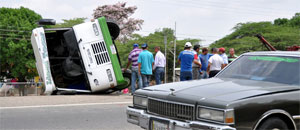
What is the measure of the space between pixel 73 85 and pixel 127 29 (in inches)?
1348

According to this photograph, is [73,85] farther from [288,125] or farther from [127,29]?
[127,29]

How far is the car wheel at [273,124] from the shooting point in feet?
12.6

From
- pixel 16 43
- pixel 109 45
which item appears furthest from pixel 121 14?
pixel 109 45

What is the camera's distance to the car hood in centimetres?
394

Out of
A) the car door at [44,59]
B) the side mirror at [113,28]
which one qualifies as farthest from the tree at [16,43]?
the car door at [44,59]

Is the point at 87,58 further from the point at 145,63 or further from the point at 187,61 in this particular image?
the point at 187,61

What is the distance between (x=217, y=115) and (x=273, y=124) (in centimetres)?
65

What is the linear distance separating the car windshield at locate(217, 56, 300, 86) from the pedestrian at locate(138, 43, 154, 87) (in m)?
5.92

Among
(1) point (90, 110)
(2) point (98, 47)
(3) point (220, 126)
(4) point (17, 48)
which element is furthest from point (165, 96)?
(4) point (17, 48)

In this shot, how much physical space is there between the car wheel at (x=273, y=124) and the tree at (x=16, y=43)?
Result: 32596 mm

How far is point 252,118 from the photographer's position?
3.76 meters

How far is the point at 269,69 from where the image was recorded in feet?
15.7

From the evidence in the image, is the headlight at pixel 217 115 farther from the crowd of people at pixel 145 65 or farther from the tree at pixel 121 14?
the tree at pixel 121 14

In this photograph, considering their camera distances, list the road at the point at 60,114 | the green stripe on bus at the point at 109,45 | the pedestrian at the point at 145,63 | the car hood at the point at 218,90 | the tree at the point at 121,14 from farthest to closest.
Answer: the tree at the point at 121,14 → the green stripe on bus at the point at 109,45 → the pedestrian at the point at 145,63 → the road at the point at 60,114 → the car hood at the point at 218,90
